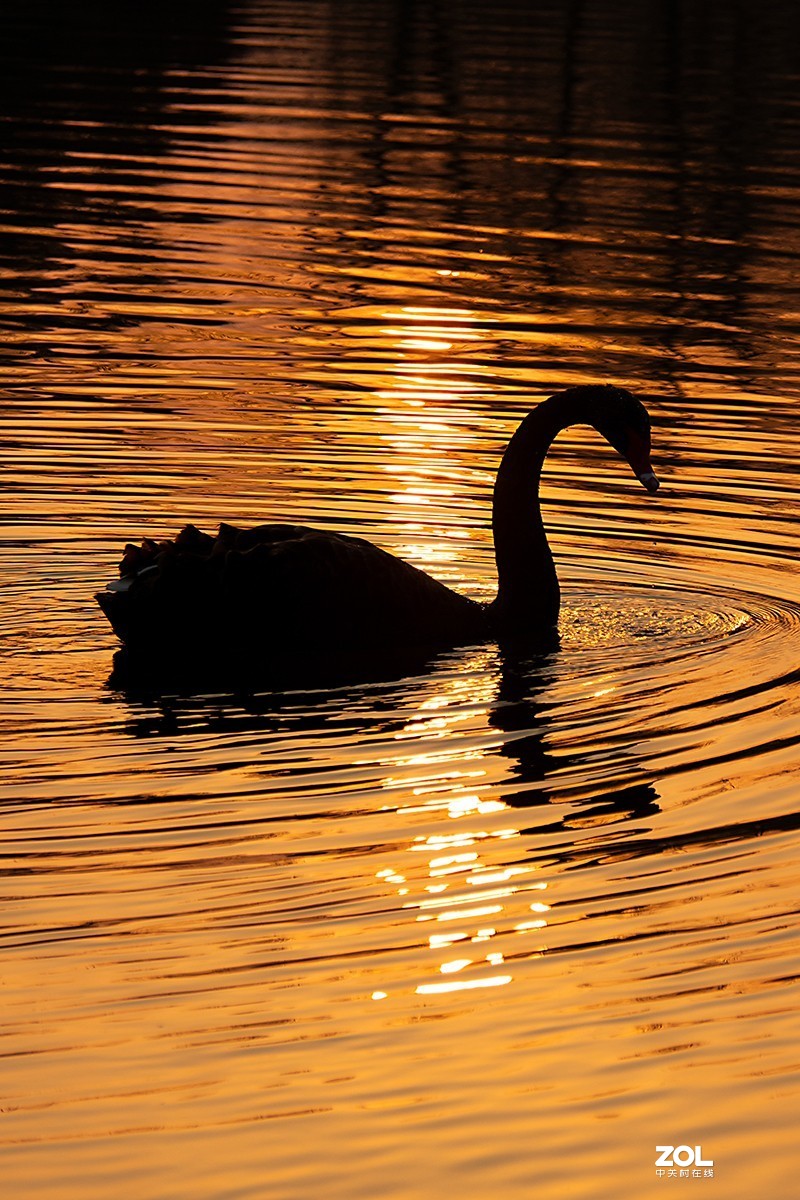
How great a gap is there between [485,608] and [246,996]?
173 inches

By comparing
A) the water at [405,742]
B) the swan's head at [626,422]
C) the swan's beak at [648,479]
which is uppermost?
the swan's head at [626,422]

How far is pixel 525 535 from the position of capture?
10.4 meters

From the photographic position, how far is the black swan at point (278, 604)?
925cm

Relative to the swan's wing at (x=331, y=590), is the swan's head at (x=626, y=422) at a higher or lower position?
higher

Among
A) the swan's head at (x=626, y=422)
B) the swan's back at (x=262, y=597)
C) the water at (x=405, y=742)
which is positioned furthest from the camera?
the swan's head at (x=626, y=422)

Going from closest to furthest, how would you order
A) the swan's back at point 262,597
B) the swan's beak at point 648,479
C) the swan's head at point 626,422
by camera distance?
the swan's back at point 262,597, the swan's beak at point 648,479, the swan's head at point 626,422

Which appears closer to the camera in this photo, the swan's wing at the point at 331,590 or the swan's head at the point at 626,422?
the swan's wing at the point at 331,590

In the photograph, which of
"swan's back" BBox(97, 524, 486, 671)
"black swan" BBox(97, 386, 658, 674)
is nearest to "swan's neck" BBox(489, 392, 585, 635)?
"black swan" BBox(97, 386, 658, 674)

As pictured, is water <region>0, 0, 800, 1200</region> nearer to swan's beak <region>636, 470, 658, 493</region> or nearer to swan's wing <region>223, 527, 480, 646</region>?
swan's wing <region>223, 527, 480, 646</region>

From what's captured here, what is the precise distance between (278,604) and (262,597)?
0.07 meters

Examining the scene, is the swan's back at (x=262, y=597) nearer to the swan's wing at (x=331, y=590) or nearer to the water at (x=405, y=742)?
the swan's wing at (x=331, y=590)

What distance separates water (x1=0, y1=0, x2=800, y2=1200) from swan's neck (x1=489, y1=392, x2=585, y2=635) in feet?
0.62

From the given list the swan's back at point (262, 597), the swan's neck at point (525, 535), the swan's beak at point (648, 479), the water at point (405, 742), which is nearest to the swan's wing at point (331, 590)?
the swan's back at point (262, 597)

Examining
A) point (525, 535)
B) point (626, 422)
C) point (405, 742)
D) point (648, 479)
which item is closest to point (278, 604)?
point (405, 742)
